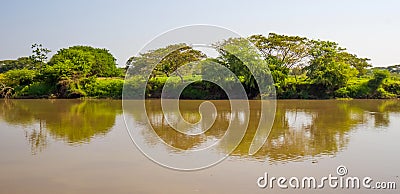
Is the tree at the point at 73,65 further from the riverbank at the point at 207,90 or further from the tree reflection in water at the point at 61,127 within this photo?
the tree reflection in water at the point at 61,127

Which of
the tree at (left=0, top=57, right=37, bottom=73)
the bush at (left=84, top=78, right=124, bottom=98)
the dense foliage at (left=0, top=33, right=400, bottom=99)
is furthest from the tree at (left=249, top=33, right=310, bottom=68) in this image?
the tree at (left=0, top=57, right=37, bottom=73)

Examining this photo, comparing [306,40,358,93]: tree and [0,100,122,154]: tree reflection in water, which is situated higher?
[306,40,358,93]: tree

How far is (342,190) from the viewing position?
6.70 metres

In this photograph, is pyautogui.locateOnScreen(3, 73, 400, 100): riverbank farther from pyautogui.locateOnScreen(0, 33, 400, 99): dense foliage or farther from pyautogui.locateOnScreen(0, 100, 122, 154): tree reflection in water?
pyautogui.locateOnScreen(0, 100, 122, 154): tree reflection in water

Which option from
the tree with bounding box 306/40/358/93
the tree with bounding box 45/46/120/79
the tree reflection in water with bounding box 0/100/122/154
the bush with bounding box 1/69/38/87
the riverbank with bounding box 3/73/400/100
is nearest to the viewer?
the tree reflection in water with bounding box 0/100/122/154

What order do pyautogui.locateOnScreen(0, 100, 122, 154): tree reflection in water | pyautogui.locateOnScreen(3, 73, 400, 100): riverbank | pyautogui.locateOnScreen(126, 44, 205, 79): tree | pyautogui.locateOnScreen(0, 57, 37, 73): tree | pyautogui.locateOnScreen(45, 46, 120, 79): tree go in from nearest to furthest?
pyautogui.locateOnScreen(0, 100, 122, 154): tree reflection in water, pyautogui.locateOnScreen(126, 44, 205, 79): tree, pyautogui.locateOnScreen(3, 73, 400, 100): riverbank, pyautogui.locateOnScreen(45, 46, 120, 79): tree, pyautogui.locateOnScreen(0, 57, 37, 73): tree

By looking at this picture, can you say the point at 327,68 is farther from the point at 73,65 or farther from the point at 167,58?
the point at 73,65

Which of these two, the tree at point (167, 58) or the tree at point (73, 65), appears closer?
the tree at point (167, 58)

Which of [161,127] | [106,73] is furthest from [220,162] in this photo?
[106,73]

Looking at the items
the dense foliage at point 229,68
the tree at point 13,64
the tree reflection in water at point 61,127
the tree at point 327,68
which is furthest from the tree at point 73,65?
the tree at point 13,64

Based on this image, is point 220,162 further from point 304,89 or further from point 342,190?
point 304,89

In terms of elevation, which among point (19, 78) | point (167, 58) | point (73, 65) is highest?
point (167, 58)

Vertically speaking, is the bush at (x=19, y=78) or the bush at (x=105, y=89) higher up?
the bush at (x=19, y=78)

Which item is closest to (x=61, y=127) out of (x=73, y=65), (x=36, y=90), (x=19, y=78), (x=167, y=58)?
(x=167, y=58)
